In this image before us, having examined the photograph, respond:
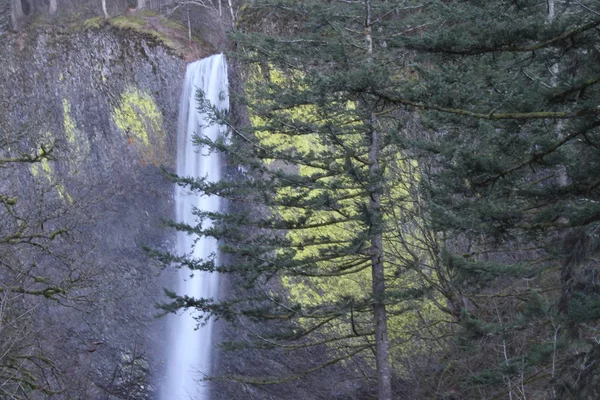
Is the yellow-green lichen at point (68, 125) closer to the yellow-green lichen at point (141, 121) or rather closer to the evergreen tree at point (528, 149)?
the yellow-green lichen at point (141, 121)

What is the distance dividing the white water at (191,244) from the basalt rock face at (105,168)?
421 mm

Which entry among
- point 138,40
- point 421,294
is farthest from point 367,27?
point 138,40

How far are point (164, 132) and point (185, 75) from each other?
190cm

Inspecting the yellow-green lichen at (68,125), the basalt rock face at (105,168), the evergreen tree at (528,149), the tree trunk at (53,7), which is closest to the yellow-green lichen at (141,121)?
the basalt rock face at (105,168)

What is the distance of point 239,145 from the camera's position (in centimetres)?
1152

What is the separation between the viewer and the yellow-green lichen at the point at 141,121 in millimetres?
24312

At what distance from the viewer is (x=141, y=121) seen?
24.9m

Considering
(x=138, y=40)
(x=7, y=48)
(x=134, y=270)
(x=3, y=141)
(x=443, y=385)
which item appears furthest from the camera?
(x=7, y=48)

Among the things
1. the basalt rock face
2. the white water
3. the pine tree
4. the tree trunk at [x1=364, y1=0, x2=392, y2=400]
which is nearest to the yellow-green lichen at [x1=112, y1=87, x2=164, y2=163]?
the basalt rock face

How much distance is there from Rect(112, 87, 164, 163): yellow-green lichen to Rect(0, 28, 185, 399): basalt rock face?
36mm

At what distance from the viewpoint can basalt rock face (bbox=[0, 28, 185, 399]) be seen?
69.7 ft

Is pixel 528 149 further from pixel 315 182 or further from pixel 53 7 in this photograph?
pixel 53 7

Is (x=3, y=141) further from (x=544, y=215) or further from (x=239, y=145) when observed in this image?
(x=544, y=215)

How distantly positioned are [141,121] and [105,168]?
73.7 inches
